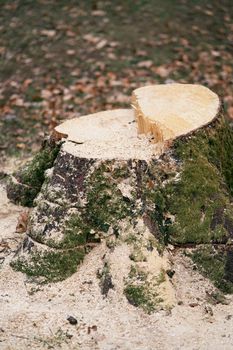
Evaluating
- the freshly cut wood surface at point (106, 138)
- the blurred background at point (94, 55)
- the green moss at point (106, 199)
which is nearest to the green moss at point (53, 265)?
the green moss at point (106, 199)

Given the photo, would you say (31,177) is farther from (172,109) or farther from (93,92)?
(93,92)

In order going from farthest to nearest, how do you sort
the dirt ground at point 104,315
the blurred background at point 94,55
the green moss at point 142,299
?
the blurred background at point 94,55 → the green moss at point 142,299 → the dirt ground at point 104,315

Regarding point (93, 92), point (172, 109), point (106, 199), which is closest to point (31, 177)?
point (106, 199)

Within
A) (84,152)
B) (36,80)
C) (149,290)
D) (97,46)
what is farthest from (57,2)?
(149,290)

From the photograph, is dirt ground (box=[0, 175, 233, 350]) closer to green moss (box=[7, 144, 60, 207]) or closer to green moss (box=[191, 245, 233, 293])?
green moss (box=[191, 245, 233, 293])

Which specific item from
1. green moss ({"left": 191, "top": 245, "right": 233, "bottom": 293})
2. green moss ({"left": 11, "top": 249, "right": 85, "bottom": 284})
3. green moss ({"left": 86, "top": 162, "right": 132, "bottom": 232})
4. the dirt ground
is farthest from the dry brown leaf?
green moss ({"left": 191, "top": 245, "right": 233, "bottom": 293})

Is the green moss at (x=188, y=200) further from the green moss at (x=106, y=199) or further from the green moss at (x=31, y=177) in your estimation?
the green moss at (x=31, y=177)

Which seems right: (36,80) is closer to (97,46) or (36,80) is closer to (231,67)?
(97,46)

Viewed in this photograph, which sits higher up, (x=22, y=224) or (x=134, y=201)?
(x=134, y=201)
